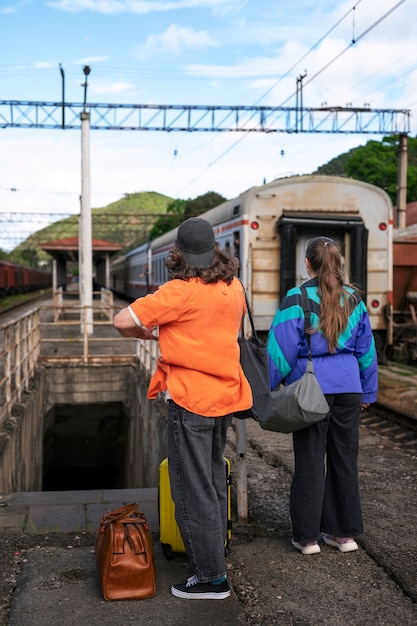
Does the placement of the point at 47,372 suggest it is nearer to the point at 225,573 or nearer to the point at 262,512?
the point at 262,512

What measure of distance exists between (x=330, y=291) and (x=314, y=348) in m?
0.32

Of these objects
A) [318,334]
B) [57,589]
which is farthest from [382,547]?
[57,589]

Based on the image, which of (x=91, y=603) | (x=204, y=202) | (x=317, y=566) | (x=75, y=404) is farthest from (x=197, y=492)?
(x=204, y=202)

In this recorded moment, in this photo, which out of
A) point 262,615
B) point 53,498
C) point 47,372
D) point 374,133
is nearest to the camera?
point 262,615

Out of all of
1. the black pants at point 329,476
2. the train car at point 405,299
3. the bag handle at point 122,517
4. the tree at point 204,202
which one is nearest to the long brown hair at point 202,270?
the black pants at point 329,476

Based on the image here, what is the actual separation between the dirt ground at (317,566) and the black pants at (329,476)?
18 centimetres

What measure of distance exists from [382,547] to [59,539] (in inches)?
75.2

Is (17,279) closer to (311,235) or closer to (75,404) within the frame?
(75,404)

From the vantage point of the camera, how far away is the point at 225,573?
11.4ft

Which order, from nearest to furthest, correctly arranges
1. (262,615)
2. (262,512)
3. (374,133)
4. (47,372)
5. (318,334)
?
1. (262,615)
2. (318,334)
3. (262,512)
4. (47,372)
5. (374,133)

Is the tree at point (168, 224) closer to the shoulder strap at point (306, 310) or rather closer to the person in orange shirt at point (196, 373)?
the shoulder strap at point (306, 310)

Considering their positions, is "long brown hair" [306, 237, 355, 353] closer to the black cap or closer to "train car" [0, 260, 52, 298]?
the black cap

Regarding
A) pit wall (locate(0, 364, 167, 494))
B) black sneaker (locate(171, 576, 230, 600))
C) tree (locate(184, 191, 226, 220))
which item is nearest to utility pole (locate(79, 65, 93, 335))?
pit wall (locate(0, 364, 167, 494))

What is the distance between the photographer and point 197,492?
3.43 meters
